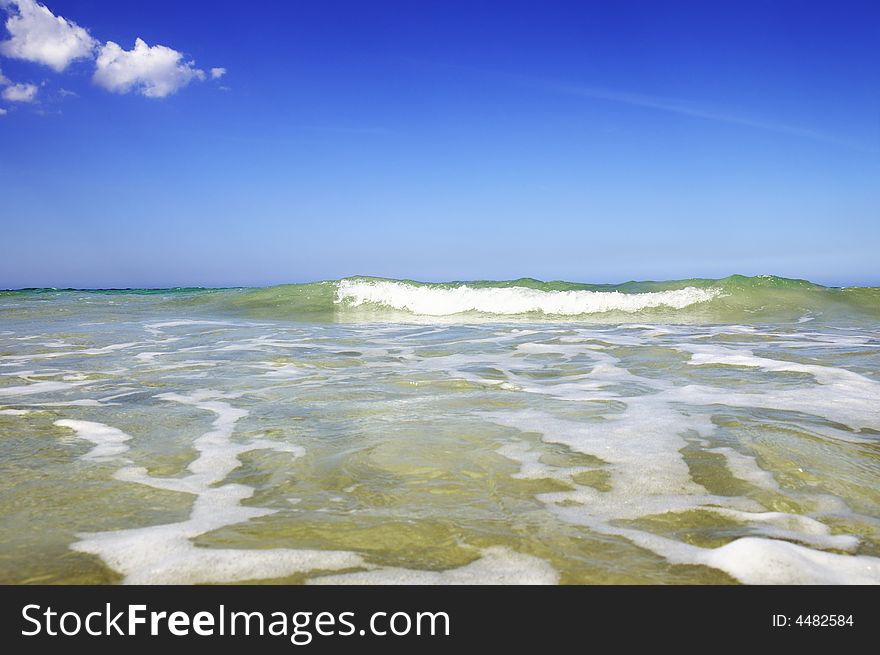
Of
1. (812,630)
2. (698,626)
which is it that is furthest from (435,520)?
(812,630)

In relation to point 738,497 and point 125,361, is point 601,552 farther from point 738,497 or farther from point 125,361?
point 125,361

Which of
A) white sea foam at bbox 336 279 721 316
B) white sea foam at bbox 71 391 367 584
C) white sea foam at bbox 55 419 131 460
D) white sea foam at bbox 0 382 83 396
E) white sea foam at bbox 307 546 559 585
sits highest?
white sea foam at bbox 336 279 721 316

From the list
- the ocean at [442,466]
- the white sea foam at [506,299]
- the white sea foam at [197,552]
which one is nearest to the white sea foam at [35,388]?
the ocean at [442,466]

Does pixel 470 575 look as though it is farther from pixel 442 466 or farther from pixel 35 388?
pixel 35 388

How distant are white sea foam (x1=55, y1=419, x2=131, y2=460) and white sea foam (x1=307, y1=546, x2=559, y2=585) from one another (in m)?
1.81

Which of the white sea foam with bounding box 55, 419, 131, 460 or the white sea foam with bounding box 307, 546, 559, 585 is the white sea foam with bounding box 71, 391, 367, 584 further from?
the white sea foam with bounding box 55, 419, 131, 460

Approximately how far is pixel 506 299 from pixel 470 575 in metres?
14.2

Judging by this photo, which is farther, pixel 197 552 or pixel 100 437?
pixel 100 437

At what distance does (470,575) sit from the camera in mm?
1783

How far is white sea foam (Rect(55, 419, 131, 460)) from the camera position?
3.02 m

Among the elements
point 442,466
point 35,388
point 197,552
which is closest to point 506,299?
point 35,388

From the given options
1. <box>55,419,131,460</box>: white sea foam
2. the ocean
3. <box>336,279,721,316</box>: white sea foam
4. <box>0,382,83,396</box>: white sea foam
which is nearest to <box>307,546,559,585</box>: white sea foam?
the ocean

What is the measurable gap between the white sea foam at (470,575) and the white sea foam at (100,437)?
71.4 inches

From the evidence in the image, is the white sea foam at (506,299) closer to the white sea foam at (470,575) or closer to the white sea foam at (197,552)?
the white sea foam at (197,552)
